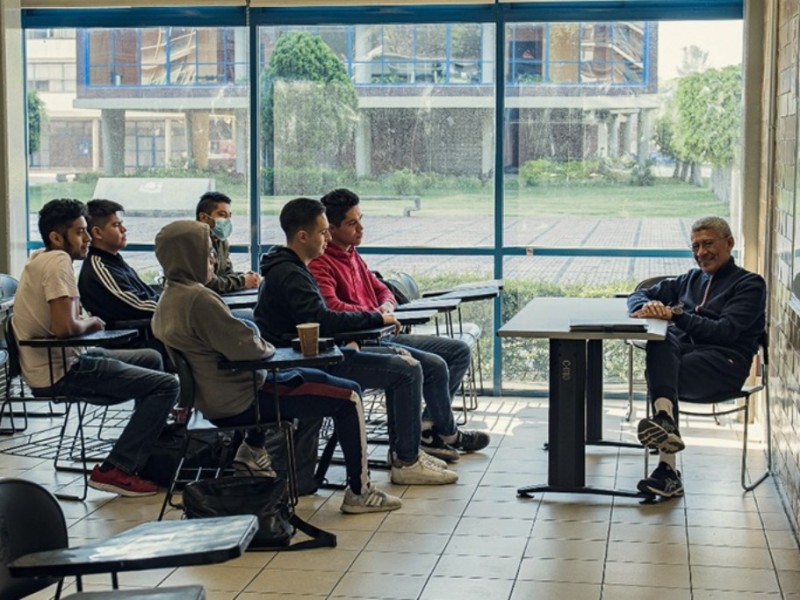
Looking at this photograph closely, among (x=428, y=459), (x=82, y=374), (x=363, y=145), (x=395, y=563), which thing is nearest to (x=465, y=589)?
(x=395, y=563)

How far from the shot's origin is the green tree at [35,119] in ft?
28.2

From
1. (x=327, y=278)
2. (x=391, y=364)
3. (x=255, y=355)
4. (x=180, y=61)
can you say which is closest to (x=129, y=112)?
(x=180, y=61)

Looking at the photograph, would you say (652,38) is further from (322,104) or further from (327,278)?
(327,278)

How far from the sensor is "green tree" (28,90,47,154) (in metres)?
8.59

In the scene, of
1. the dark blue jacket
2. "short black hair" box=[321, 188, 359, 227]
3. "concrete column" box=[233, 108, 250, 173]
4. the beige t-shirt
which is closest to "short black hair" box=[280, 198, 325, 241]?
"short black hair" box=[321, 188, 359, 227]

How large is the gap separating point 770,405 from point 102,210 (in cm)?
326

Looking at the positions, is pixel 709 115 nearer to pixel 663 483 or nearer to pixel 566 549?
pixel 663 483

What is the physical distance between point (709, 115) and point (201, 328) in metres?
4.06

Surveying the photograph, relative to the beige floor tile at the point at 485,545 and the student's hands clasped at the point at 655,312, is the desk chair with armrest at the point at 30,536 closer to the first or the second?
the beige floor tile at the point at 485,545

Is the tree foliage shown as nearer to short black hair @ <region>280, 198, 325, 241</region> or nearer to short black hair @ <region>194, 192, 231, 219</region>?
short black hair @ <region>194, 192, 231, 219</region>

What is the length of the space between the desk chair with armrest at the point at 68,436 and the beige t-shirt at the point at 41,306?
0.14 ft

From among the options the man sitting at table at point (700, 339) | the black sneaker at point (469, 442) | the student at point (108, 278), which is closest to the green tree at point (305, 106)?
the student at point (108, 278)

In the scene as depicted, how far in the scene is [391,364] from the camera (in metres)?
5.71

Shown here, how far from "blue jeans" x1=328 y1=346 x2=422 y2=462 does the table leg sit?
1.76 ft
